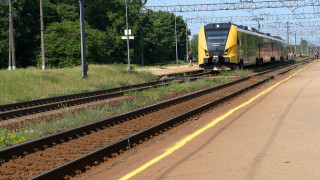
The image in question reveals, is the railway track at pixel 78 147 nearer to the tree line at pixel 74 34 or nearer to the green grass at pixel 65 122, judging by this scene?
the green grass at pixel 65 122

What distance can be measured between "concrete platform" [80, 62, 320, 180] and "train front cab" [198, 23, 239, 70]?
1856 cm

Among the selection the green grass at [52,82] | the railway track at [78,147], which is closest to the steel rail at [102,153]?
the railway track at [78,147]

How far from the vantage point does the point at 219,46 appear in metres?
30.0

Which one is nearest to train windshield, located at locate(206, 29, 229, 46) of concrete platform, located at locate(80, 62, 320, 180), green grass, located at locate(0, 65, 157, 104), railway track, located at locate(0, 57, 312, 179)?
green grass, located at locate(0, 65, 157, 104)

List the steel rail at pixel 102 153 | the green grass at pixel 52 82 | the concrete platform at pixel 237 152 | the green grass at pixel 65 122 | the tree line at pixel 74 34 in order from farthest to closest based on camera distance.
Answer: the tree line at pixel 74 34
the green grass at pixel 52 82
the green grass at pixel 65 122
the steel rail at pixel 102 153
the concrete platform at pixel 237 152

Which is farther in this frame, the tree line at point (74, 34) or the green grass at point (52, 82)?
the tree line at point (74, 34)

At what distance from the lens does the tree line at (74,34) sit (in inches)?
2109

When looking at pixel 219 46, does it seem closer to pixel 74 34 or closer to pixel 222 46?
pixel 222 46

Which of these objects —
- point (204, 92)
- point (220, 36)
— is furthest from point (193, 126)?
point (220, 36)

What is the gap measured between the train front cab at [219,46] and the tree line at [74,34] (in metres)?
16.2

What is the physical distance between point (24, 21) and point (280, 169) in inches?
2158

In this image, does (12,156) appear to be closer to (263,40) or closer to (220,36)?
(220,36)

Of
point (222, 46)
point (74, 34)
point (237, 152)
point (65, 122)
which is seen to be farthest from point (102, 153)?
point (74, 34)

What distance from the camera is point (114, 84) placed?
87.5 feet
